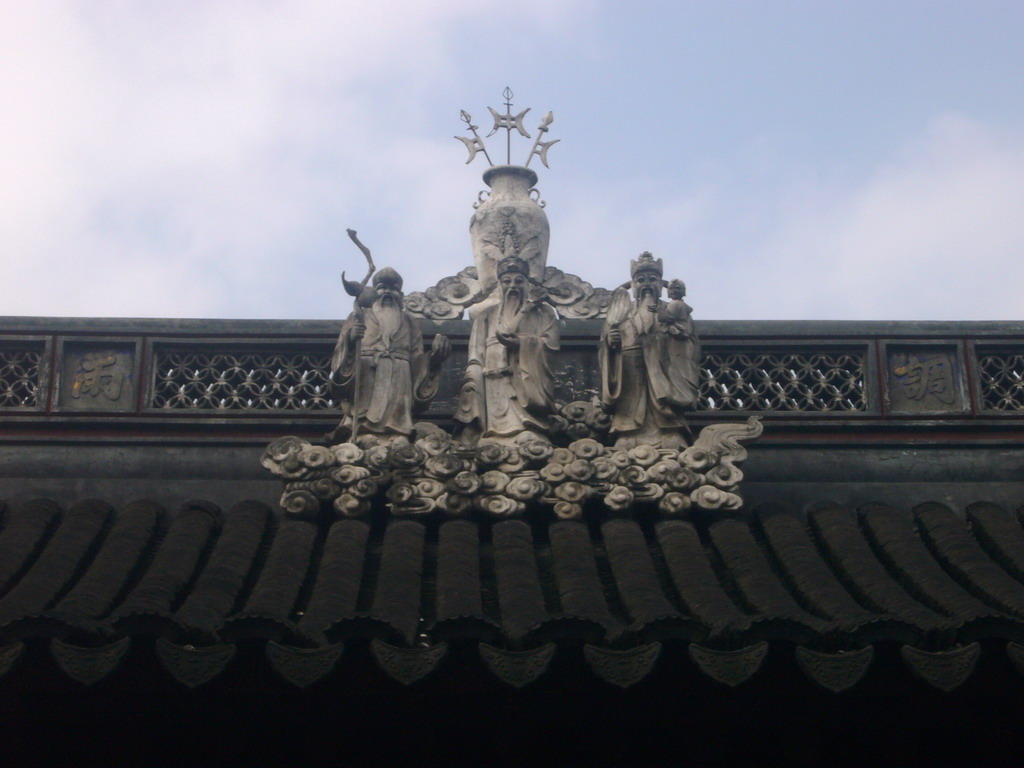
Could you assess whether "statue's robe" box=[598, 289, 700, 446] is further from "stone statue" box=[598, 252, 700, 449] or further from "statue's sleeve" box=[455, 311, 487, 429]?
"statue's sleeve" box=[455, 311, 487, 429]

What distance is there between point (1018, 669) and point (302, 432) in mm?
6949

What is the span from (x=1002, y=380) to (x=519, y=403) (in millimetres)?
4432

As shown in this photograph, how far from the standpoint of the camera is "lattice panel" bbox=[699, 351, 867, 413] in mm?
15836

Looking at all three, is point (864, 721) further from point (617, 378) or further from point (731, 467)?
point (617, 378)

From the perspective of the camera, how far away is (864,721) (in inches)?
449

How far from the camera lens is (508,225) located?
17016mm

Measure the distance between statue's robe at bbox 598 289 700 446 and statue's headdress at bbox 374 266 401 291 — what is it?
174cm

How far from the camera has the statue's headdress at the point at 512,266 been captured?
14.9m

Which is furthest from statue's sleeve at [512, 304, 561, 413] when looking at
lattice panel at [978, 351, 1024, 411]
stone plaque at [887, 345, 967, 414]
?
lattice panel at [978, 351, 1024, 411]

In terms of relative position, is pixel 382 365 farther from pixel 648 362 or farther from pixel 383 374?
pixel 648 362

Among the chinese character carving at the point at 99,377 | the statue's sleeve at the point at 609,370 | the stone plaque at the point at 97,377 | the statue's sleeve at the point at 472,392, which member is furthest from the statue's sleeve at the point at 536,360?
the chinese character carving at the point at 99,377

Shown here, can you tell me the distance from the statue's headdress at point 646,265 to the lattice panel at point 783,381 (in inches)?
56.5

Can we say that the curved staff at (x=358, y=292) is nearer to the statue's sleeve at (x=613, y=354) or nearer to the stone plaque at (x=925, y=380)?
the statue's sleeve at (x=613, y=354)

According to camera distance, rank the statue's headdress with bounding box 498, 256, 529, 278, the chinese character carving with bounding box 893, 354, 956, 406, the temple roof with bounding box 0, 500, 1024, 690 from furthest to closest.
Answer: the chinese character carving with bounding box 893, 354, 956, 406 → the statue's headdress with bounding box 498, 256, 529, 278 → the temple roof with bounding box 0, 500, 1024, 690
